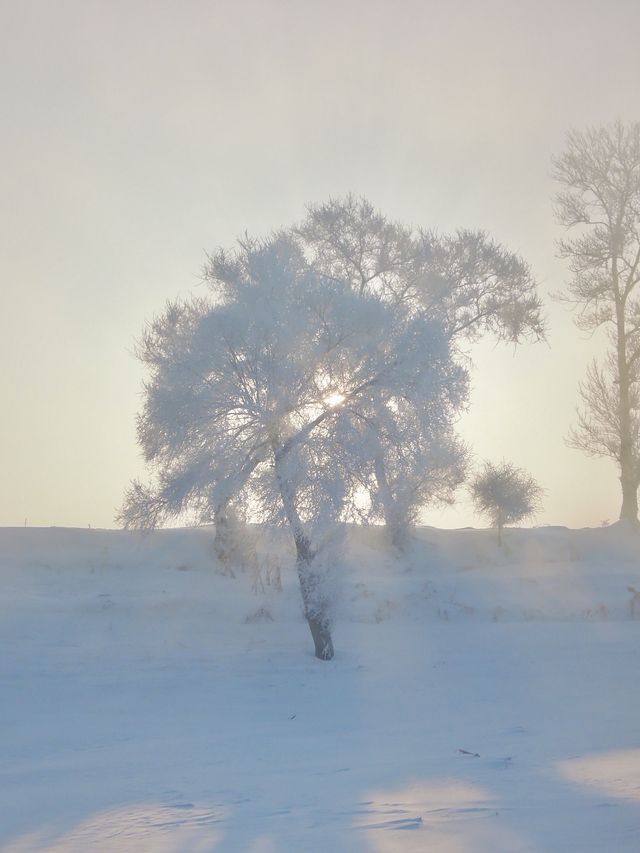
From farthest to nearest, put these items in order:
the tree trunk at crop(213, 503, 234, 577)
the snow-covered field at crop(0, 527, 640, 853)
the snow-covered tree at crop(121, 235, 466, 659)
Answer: the tree trunk at crop(213, 503, 234, 577) → the snow-covered tree at crop(121, 235, 466, 659) → the snow-covered field at crop(0, 527, 640, 853)

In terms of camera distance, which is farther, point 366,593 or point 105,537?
point 105,537

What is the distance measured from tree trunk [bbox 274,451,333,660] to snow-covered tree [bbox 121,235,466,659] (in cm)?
2

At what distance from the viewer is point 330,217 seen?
2520 cm

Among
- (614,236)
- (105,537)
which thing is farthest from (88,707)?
(614,236)

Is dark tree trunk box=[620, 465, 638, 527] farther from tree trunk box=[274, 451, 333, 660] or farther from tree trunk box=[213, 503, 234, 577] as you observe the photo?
tree trunk box=[274, 451, 333, 660]

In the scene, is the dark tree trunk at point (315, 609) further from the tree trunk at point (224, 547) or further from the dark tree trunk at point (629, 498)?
the dark tree trunk at point (629, 498)

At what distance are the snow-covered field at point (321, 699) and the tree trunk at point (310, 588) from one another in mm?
378

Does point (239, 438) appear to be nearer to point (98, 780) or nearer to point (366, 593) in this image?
point (366, 593)

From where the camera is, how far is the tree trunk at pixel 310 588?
1517 centimetres

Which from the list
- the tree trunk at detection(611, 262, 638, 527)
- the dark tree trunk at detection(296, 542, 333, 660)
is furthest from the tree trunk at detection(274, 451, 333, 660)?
the tree trunk at detection(611, 262, 638, 527)

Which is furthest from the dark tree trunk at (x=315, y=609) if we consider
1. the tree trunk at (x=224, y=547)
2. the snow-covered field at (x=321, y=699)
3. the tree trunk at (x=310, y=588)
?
the tree trunk at (x=224, y=547)

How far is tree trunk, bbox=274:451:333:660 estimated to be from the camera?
1517cm

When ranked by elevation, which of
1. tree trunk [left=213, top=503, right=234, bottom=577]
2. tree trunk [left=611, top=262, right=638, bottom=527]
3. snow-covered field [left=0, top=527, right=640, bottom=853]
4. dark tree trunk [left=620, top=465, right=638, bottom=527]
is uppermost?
tree trunk [left=611, top=262, right=638, bottom=527]

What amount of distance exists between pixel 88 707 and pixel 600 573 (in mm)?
15079
